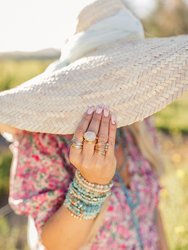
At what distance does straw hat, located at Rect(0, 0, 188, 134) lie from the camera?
1.55 m

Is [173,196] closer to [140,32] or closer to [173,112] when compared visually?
[140,32]

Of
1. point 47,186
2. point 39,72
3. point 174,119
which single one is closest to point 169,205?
point 47,186

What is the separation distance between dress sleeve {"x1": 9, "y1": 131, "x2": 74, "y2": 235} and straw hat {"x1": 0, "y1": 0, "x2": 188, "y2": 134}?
177 millimetres

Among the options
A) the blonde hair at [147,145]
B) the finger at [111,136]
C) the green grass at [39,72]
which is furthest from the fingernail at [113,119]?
the green grass at [39,72]

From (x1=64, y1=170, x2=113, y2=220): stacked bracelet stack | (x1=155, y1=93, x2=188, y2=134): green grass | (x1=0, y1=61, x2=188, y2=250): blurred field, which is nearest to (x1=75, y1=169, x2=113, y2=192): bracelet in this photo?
(x1=64, y1=170, x2=113, y2=220): stacked bracelet stack

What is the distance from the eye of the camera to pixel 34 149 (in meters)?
1.73

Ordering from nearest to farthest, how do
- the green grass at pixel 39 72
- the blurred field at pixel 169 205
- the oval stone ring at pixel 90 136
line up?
the oval stone ring at pixel 90 136, the blurred field at pixel 169 205, the green grass at pixel 39 72

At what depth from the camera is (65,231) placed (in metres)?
1.62

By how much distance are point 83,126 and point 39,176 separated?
300mm

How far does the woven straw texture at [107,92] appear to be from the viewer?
1.55 metres

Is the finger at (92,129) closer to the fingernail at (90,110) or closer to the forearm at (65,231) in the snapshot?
the fingernail at (90,110)

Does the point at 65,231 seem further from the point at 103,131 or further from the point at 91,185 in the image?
the point at 103,131

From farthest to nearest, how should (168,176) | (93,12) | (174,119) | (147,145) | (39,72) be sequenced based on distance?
(174,119) < (39,72) < (168,176) < (147,145) < (93,12)

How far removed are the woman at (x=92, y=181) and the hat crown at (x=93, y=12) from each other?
31 centimetres
